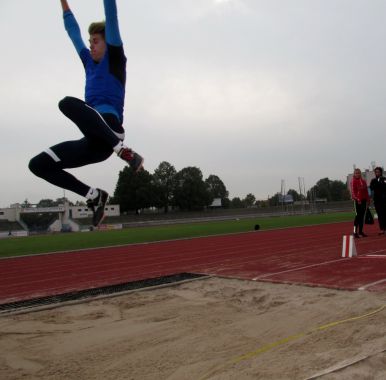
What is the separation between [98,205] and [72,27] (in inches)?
44.9

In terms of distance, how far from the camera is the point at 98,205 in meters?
2.73

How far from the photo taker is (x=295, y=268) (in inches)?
315

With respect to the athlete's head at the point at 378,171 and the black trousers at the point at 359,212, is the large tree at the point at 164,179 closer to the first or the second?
the black trousers at the point at 359,212

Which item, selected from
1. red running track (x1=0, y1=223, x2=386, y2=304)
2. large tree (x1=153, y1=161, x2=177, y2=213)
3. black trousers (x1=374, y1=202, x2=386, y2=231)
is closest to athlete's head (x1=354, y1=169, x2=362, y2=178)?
black trousers (x1=374, y1=202, x2=386, y2=231)

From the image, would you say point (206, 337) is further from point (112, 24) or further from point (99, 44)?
point (112, 24)

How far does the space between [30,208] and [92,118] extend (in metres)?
2.36

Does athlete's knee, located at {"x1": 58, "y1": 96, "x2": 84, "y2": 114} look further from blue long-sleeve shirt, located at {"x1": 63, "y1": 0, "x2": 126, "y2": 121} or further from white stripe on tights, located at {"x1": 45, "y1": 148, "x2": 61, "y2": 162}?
white stripe on tights, located at {"x1": 45, "y1": 148, "x2": 61, "y2": 162}

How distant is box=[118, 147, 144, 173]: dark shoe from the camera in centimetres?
243

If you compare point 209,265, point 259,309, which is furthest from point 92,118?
point 209,265

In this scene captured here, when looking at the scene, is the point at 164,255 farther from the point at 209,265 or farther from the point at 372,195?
the point at 372,195

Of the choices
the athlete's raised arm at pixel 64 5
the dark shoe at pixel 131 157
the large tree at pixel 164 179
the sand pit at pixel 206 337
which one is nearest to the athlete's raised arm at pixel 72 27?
the athlete's raised arm at pixel 64 5

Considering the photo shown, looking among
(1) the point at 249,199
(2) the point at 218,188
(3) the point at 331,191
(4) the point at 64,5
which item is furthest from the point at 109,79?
(1) the point at 249,199

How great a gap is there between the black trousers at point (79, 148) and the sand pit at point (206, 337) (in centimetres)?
154

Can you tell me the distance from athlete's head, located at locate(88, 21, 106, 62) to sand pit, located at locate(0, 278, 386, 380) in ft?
7.29
